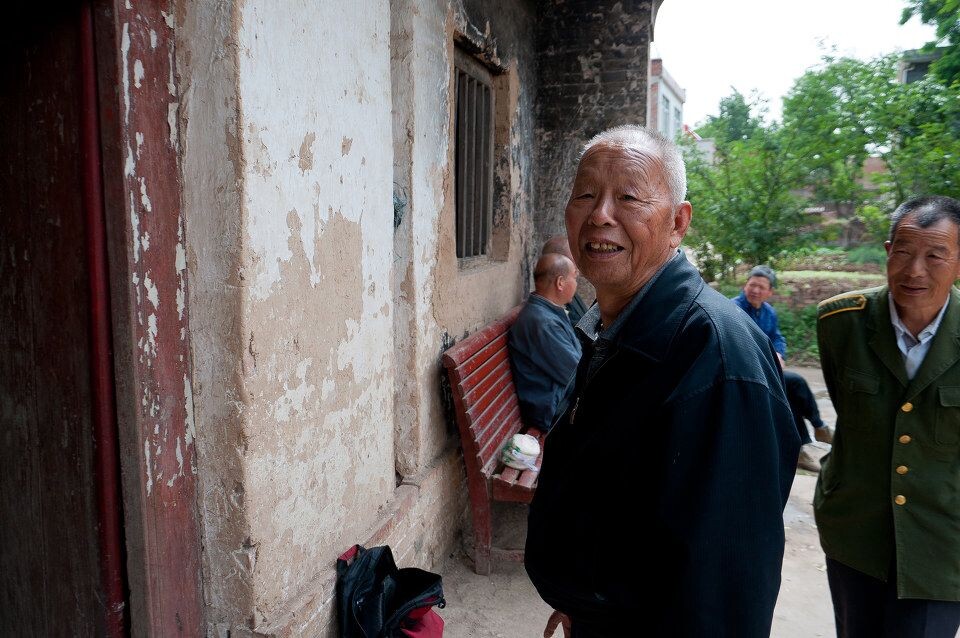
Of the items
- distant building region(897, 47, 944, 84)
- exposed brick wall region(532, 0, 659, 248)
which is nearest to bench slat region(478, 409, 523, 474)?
exposed brick wall region(532, 0, 659, 248)

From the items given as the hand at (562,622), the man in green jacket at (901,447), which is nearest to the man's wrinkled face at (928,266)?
the man in green jacket at (901,447)

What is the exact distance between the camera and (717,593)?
1.13 metres

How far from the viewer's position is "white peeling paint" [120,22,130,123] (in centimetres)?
156

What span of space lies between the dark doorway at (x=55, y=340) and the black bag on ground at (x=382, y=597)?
2.43ft

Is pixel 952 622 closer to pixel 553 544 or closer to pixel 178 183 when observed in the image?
pixel 553 544

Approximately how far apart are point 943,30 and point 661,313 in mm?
14421

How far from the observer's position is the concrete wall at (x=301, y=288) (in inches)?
68.9

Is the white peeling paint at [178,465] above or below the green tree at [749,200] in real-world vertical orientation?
below

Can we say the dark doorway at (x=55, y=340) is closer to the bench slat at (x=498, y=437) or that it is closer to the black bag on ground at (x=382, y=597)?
the black bag on ground at (x=382, y=597)

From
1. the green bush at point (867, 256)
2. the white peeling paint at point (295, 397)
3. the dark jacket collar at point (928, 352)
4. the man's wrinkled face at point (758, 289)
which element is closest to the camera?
the white peeling paint at point (295, 397)

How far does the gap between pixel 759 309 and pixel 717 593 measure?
16.2 feet

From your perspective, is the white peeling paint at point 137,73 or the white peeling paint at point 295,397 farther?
the white peeling paint at point 295,397

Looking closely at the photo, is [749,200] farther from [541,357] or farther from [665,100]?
[665,100]

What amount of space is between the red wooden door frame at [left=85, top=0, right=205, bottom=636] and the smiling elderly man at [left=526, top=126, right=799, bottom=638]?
0.96 meters
